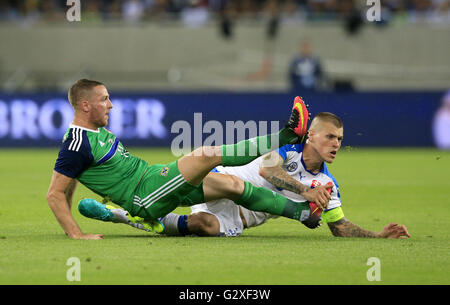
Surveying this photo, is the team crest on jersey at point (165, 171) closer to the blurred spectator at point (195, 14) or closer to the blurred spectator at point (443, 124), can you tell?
the blurred spectator at point (443, 124)

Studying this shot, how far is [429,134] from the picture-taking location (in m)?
21.5

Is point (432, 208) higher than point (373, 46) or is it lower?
lower

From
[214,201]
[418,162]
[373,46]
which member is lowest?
[418,162]

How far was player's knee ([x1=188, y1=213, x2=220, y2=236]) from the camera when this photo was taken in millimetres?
7844

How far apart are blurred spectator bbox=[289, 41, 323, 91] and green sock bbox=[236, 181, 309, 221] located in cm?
1470

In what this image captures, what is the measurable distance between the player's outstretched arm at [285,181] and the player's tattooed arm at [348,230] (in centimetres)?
43

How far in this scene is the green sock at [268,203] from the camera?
757cm

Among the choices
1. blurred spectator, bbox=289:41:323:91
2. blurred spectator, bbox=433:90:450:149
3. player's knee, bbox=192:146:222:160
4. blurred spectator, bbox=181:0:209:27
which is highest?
blurred spectator, bbox=181:0:209:27

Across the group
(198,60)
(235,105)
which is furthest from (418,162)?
(198,60)

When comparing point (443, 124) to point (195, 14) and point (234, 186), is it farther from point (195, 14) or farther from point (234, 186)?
point (234, 186)

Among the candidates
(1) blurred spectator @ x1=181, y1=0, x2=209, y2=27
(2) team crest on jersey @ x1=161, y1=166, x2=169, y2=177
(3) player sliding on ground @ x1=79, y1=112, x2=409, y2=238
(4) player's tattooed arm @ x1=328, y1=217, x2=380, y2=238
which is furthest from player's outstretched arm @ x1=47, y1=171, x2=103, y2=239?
(1) blurred spectator @ x1=181, y1=0, x2=209, y2=27

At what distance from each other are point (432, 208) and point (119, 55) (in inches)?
666

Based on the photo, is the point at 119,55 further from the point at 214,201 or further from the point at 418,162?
the point at 214,201

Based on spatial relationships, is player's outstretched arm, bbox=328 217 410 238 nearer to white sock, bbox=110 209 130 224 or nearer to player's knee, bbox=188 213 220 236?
player's knee, bbox=188 213 220 236
